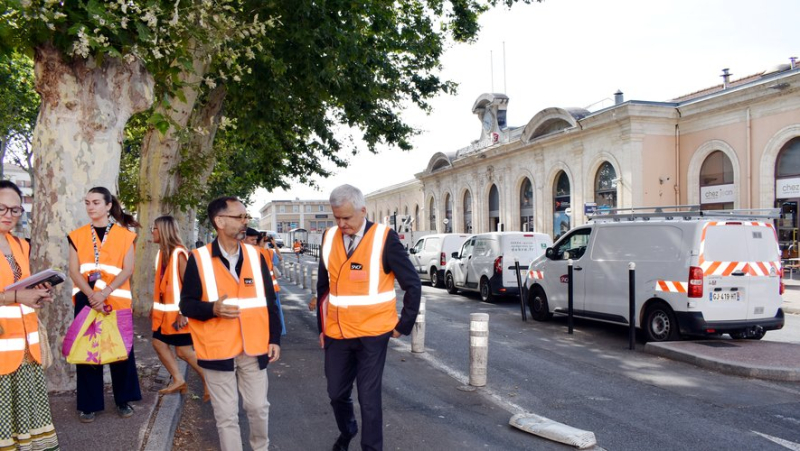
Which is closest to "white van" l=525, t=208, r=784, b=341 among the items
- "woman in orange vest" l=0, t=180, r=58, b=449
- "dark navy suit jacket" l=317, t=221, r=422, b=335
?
"dark navy suit jacket" l=317, t=221, r=422, b=335

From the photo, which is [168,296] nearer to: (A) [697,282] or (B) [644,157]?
(A) [697,282]

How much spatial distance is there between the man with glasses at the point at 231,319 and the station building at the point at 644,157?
787 inches

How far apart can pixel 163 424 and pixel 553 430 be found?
320 cm

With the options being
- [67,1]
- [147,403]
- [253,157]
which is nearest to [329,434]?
[147,403]

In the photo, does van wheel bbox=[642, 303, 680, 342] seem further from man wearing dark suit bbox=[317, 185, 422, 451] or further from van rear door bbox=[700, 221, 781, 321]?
man wearing dark suit bbox=[317, 185, 422, 451]

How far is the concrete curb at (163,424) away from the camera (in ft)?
15.0

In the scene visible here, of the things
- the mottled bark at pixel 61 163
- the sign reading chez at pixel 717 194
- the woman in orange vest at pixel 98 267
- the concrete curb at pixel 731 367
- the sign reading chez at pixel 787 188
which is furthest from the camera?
the sign reading chez at pixel 717 194

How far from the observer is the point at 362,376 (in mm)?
4219

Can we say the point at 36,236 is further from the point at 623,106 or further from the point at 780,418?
the point at 623,106

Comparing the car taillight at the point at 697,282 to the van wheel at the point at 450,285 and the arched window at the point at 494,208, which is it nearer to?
the van wheel at the point at 450,285

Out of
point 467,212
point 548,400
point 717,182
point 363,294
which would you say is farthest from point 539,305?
point 467,212

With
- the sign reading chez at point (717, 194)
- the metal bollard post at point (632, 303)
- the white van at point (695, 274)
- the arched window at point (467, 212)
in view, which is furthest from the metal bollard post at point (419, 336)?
the arched window at point (467, 212)

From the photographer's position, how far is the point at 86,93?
19.3ft

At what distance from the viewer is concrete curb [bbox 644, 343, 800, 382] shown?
7.09 metres
